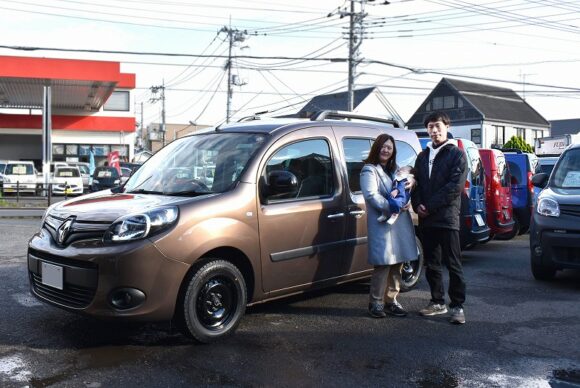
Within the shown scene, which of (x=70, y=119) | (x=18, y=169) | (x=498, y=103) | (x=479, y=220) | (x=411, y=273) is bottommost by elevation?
(x=411, y=273)

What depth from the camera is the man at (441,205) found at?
532 cm

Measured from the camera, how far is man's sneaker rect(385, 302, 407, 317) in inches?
221

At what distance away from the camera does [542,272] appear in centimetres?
738

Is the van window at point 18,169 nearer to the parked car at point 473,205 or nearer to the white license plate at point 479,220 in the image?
the parked car at point 473,205

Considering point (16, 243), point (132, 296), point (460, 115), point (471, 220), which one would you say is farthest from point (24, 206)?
point (460, 115)

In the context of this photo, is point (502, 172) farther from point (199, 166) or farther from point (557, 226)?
point (199, 166)

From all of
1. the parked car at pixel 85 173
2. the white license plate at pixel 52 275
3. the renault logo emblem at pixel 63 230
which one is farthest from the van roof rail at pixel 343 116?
the parked car at pixel 85 173

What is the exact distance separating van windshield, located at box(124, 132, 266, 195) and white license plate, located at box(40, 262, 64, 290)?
40.8 inches

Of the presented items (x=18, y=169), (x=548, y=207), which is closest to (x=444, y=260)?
(x=548, y=207)

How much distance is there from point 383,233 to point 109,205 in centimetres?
239

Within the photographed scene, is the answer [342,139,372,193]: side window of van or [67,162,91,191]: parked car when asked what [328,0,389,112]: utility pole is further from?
[342,139,372,193]: side window of van

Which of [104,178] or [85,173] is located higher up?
[85,173]

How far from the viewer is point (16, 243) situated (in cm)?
992

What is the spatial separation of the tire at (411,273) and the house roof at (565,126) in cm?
6280
